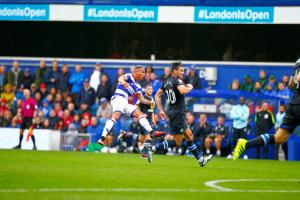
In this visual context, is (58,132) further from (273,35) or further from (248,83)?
(273,35)

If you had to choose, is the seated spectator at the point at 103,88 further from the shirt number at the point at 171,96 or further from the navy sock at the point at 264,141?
the navy sock at the point at 264,141

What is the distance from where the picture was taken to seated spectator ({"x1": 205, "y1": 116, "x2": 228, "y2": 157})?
25.8 m

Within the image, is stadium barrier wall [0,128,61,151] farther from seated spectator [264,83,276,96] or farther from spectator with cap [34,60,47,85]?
seated spectator [264,83,276,96]

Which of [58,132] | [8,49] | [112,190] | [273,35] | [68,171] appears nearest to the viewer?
[112,190]

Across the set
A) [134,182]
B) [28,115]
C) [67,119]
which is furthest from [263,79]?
[134,182]

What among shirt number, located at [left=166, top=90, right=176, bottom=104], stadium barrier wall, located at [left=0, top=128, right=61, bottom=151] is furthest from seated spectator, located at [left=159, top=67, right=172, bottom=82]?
shirt number, located at [left=166, top=90, right=176, bottom=104]

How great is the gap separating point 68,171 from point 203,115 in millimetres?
12208

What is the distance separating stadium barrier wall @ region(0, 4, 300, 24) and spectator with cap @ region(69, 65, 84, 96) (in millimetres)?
2119

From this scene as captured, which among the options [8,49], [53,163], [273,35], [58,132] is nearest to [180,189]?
[53,163]

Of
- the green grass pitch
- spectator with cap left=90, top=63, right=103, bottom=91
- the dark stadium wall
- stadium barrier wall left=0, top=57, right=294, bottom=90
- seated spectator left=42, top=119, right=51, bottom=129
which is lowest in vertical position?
the green grass pitch

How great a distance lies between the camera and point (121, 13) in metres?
30.2

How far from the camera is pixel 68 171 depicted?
1439 cm

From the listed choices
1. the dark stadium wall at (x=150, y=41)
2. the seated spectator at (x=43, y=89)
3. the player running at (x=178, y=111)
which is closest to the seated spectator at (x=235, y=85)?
the dark stadium wall at (x=150, y=41)

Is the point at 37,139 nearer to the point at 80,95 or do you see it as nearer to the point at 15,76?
the point at 80,95
